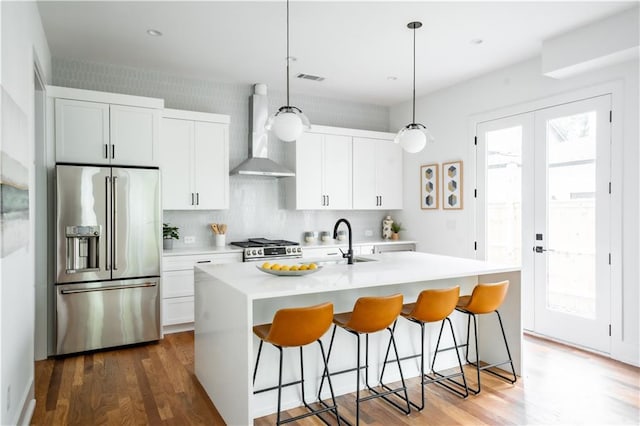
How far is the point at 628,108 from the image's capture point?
3672mm

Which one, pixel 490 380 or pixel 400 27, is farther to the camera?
pixel 400 27

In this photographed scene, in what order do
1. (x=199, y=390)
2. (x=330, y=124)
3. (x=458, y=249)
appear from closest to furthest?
(x=199, y=390), (x=458, y=249), (x=330, y=124)

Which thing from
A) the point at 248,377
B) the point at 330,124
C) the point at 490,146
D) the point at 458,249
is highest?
the point at 330,124

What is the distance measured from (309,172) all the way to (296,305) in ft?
9.77

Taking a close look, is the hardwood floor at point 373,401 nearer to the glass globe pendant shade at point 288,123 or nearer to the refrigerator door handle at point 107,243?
the refrigerator door handle at point 107,243

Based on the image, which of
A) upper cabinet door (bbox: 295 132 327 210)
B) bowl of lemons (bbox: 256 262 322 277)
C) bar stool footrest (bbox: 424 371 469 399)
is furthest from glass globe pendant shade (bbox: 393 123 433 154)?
upper cabinet door (bbox: 295 132 327 210)

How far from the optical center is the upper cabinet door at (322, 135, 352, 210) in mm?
5777

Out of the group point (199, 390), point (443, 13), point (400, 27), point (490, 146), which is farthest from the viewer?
point (490, 146)

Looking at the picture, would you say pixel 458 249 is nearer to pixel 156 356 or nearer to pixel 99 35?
pixel 156 356

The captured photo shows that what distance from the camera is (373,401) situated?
2957mm

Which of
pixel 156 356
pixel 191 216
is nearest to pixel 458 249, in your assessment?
pixel 191 216

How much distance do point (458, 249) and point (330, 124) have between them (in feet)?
8.30

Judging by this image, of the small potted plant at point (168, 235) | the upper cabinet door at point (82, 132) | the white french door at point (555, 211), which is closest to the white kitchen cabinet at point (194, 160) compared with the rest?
the small potted plant at point (168, 235)

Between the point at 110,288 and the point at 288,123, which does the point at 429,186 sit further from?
the point at 110,288
